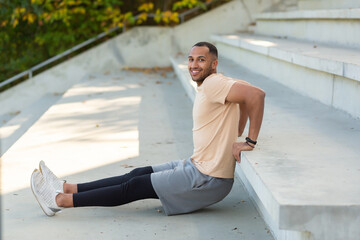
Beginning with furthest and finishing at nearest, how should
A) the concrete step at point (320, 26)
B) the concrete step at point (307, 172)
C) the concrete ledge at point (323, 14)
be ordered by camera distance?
the concrete step at point (320, 26) → the concrete ledge at point (323, 14) → the concrete step at point (307, 172)

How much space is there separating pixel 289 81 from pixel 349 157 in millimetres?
2603

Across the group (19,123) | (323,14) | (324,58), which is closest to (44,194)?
(324,58)

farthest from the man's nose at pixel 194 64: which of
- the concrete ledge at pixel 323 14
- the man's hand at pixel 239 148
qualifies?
the concrete ledge at pixel 323 14

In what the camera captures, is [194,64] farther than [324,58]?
No

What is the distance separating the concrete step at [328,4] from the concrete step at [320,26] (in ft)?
1.29

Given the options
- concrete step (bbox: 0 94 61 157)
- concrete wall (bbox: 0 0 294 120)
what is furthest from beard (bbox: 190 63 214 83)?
concrete wall (bbox: 0 0 294 120)

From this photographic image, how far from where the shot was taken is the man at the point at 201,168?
300 cm

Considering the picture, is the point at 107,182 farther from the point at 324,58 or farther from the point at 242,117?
the point at 324,58

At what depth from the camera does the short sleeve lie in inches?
117

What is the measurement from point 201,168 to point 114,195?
21.6 inches

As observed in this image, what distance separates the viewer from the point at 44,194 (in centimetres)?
322

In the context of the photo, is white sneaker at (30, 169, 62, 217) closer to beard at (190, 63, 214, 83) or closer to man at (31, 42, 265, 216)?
man at (31, 42, 265, 216)

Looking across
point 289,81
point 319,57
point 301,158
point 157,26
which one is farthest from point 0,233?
point 157,26

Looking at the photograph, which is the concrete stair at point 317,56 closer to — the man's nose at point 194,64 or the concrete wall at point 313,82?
the concrete wall at point 313,82
